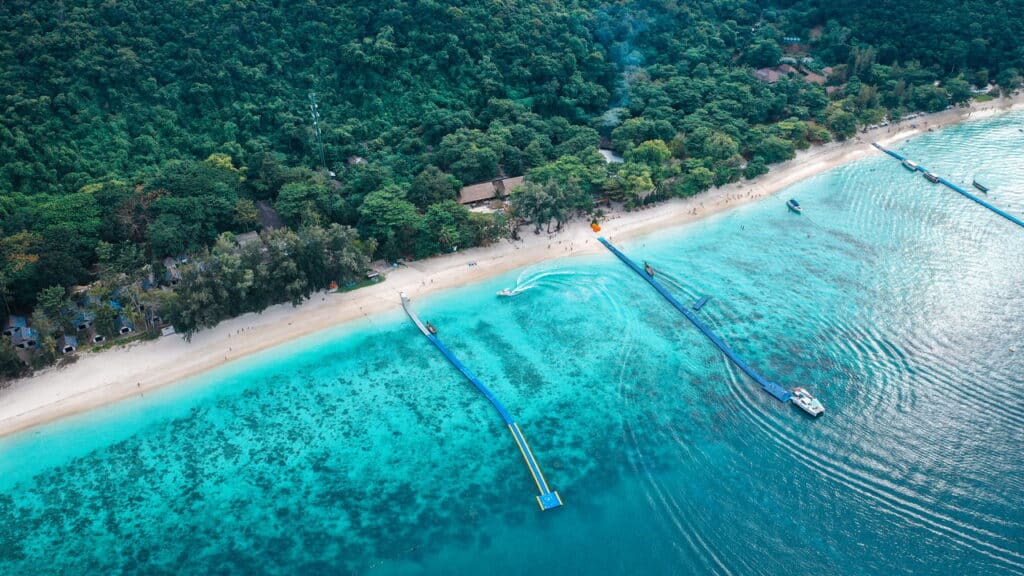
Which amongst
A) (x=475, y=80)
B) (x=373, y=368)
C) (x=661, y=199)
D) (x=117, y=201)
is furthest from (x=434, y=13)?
(x=373, y=368)

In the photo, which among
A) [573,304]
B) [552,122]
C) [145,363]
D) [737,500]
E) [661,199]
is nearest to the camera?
[737,500]

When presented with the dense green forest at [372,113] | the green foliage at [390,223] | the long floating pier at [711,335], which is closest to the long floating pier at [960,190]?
the dense green forest at [372,113]

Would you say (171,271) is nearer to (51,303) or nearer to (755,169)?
(51,303)

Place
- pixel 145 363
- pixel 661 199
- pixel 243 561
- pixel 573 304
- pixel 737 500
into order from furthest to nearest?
pixel 661 199 < pixel 573 304 < pixel 145 363 < pixel 737 500 < pixel 243 561

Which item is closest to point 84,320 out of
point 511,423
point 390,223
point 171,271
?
point 171,271

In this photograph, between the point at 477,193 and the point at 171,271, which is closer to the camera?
the point at 171,271

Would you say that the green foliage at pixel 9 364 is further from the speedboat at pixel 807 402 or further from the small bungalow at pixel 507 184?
the speedboat at pixel 807 402

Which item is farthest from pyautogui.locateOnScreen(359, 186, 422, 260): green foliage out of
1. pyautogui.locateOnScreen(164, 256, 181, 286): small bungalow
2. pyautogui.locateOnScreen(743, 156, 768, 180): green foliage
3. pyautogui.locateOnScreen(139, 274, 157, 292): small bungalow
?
pyautogui.locateOnScreen(743, 156, 768, 180): green foliage

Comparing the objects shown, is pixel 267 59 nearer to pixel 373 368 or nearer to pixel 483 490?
pixel 373 368
